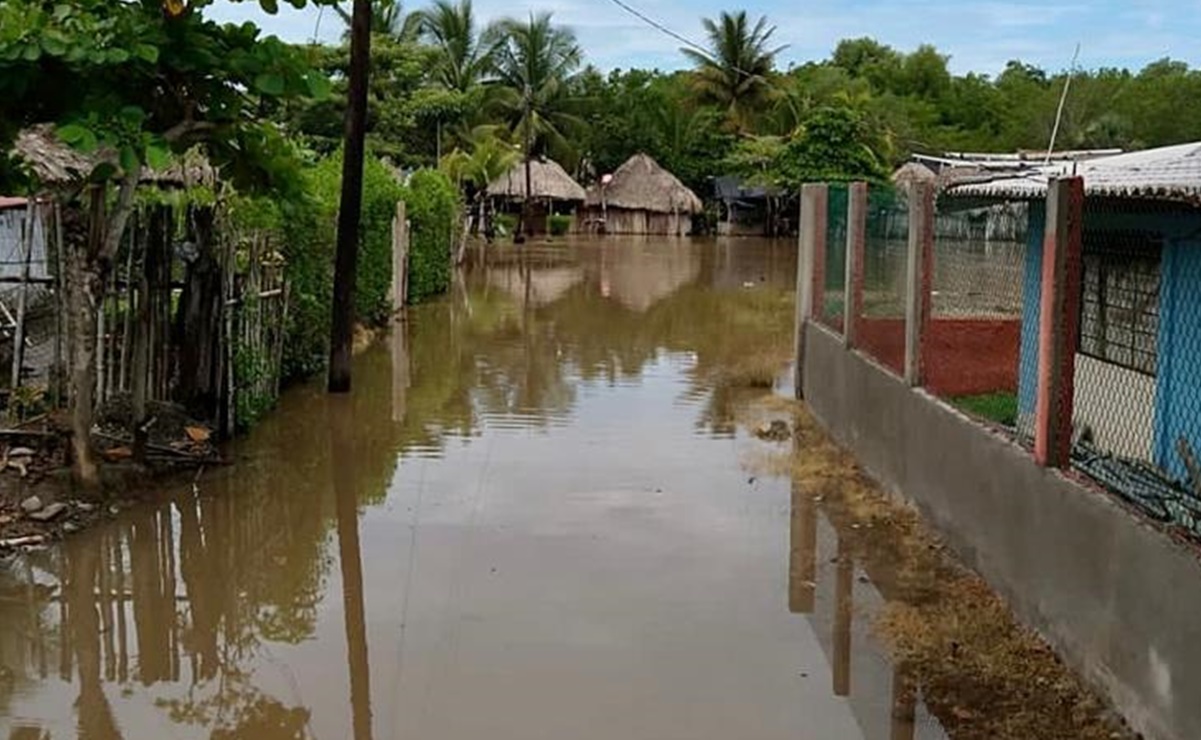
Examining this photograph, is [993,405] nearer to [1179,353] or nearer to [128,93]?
[1179,353]

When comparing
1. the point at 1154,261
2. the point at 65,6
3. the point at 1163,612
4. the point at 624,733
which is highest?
the point at 65,6

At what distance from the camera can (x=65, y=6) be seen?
6.95 m

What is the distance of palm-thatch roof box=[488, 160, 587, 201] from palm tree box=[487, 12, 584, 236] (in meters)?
1.89

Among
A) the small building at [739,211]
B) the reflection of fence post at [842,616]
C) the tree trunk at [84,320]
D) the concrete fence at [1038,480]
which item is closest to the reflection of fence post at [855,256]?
the concrete fence at [1038,480]

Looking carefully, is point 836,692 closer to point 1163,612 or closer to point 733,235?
point 1163,612

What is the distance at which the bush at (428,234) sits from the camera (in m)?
23.2

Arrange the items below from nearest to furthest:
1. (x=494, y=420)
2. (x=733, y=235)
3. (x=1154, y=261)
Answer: (x=1154, y=261) < (x=494, y=420) < (x=733, y=235)

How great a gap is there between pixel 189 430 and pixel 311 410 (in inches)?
95.6

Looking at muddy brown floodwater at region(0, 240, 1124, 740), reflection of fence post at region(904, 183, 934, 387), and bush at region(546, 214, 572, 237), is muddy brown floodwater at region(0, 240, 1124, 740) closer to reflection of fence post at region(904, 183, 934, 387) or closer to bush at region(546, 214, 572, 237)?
reflection of fence post at region(904, 183, 934, 387)

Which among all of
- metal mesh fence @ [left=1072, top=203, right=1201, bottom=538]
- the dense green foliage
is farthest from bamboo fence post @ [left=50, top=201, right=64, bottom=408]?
metal mesh fence @ [left=1072, top=203, right=1201, bottom=538]

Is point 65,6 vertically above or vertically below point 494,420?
above

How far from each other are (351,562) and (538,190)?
47950 millimetres

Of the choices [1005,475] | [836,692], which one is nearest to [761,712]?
[836,692]


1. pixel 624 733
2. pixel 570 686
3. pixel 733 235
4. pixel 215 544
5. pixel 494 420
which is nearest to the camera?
pixel 624 733
